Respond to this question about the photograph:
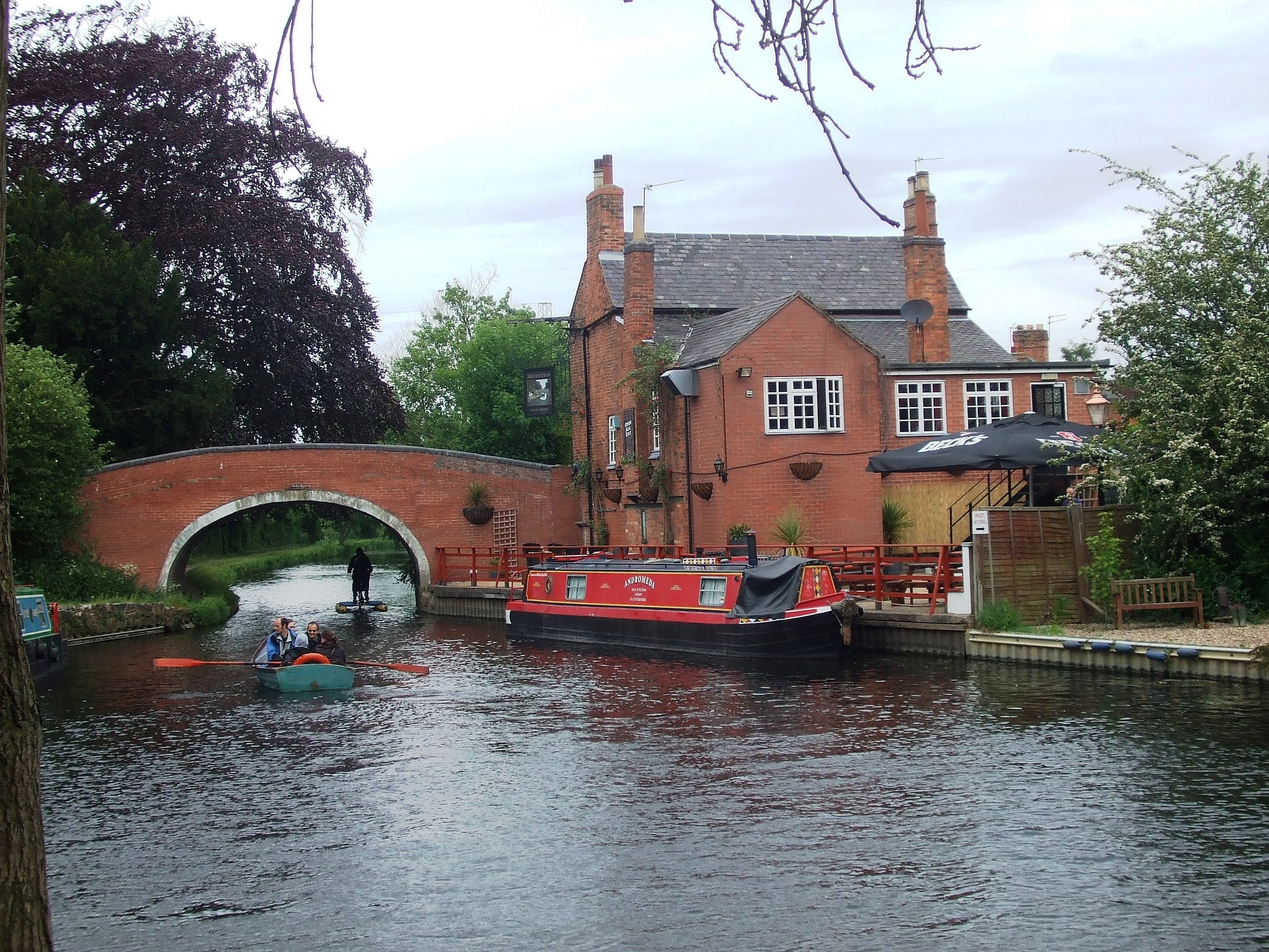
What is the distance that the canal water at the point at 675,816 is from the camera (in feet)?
30.4

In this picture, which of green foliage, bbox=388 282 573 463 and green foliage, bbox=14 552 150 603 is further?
green foliage, bbox=388 282 573 463

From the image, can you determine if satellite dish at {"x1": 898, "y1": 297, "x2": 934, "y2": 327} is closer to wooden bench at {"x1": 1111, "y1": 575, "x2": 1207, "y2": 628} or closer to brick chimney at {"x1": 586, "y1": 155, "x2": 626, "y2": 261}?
brick chimney at {"x1": 586, "y1": 155, "x2": 626, "y2": 261}

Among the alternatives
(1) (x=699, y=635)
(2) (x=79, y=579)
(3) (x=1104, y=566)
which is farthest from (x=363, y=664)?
(2) (x=79, y=579)

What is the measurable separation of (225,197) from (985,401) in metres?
20.6

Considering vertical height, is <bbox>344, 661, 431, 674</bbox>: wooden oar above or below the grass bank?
below

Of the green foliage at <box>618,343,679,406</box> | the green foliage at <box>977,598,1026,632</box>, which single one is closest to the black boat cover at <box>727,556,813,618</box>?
the green foliage at <box>977,598,1026,632</box>

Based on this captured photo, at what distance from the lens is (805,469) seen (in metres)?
28.8

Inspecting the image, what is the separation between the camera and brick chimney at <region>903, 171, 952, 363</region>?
104 ft

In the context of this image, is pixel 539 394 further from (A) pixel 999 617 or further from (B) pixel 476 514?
(A) pixel 999 617

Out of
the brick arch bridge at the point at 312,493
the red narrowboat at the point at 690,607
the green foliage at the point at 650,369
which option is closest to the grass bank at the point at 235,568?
the brick arch bridge at the point at 312,493

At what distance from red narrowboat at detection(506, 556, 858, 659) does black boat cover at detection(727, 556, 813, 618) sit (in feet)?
0.05

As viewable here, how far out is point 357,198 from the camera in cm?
3881

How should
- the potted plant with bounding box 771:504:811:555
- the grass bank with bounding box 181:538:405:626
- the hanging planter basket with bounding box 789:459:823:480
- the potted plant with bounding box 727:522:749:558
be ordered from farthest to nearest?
1. the grass bank with bounding box 181:538:405:626
2. the hanging planter basket with bounding box 789:459:823:480
3. the potted plant with bounding box 727:522:749:558
4. the potted plant with bounding box 771:504:811:555

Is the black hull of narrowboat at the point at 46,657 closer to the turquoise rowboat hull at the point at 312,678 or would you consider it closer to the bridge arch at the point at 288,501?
the turquoise rowboat hull at the point at 312,678
